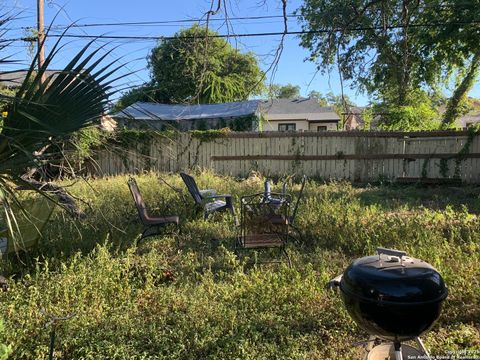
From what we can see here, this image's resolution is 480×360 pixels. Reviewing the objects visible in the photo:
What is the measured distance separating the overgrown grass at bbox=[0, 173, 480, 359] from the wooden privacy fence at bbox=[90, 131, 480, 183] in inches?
241

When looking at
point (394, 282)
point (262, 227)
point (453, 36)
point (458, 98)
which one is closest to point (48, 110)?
point (394, 282)

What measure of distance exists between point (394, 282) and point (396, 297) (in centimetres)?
7

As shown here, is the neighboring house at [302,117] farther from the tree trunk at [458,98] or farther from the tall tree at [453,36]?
the tall tree at [453,36]

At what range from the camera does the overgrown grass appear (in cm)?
294

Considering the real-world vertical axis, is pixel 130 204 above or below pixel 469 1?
below

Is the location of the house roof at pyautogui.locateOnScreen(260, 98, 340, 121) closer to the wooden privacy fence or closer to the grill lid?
the wooden privacy fence

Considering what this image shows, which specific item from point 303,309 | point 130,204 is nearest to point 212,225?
point 130,204

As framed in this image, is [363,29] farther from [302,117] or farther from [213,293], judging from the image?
[302,117]

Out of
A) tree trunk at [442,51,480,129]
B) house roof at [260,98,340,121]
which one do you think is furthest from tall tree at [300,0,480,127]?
house roof at [260,98,340,121]

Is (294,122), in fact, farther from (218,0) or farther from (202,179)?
(218,0)

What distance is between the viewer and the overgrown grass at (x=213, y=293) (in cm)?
294

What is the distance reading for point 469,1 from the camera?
1005 centimetres

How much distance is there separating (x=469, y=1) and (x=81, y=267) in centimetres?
1086

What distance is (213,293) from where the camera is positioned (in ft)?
12.5
